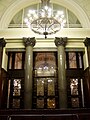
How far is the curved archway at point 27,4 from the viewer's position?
9.05 m

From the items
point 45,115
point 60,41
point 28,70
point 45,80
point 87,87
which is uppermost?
point 60,41

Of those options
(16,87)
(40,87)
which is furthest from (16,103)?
(40,87)

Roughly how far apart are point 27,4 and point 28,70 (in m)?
3.25

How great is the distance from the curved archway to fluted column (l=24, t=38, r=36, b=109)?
51.8 inches

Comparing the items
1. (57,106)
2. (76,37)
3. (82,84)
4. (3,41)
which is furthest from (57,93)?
(3,41)

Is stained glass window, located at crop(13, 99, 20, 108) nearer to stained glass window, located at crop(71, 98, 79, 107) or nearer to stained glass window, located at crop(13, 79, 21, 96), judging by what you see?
stained glass window, located at crop(13, 79, 21, 96)

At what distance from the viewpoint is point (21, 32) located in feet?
29.8

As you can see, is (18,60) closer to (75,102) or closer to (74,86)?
(74,86)

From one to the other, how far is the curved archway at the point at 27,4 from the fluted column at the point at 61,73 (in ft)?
4.22

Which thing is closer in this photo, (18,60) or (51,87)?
(51,87)

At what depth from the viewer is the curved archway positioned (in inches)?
356

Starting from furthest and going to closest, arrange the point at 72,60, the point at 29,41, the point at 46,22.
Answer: the point at 72,60, the point at 29,41, the point at 46,22

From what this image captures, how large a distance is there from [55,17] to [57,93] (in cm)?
404

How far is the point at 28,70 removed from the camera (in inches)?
352
